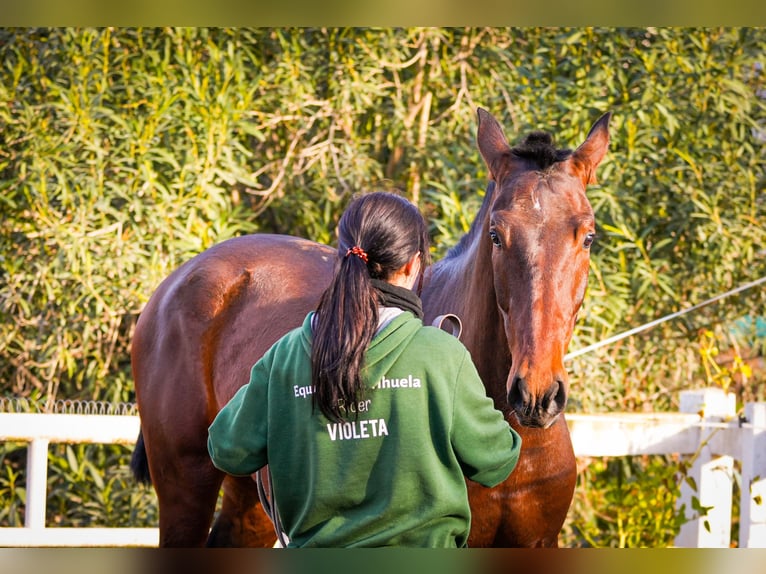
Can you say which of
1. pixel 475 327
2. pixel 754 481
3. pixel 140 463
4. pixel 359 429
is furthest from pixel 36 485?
pixel 359 429

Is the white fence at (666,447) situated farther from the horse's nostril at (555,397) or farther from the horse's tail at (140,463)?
the horse's nostril at (555,397)

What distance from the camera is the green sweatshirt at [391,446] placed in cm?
182

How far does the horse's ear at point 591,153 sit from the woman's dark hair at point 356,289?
1.06 m

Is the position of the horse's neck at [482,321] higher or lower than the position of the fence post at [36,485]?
higher

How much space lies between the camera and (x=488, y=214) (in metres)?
3.02

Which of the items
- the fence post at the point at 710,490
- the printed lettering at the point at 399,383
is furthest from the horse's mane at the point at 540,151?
the fence post at the point at 710,490

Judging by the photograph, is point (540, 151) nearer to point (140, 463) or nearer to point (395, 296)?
point (395, 296)

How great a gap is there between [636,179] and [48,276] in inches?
149

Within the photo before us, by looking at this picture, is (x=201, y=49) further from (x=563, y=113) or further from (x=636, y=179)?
(x=636, y=179)

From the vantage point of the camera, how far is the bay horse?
267 cm

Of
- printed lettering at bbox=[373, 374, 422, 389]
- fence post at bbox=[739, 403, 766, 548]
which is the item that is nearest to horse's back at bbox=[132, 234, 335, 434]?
printed lettering at bbox=[373, 374, 422, 389]

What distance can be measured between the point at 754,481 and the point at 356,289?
141 inches
